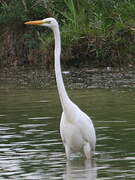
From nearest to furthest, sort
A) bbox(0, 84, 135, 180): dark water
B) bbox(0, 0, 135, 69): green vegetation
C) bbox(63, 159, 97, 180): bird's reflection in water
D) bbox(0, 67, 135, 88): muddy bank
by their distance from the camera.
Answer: bbox(63, 159, 97, 180): bird's reflection in water, bbox(0, 84, 135, 180): dark water, bbox(0, 67, 135, 88): muddy bank, bbox(0, 0, 135, 69): green vegetation

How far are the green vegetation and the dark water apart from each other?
3695mm

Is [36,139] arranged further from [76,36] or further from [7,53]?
[7,53]

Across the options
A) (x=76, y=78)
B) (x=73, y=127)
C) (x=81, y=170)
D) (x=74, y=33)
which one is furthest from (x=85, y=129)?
(x=74, y=33)

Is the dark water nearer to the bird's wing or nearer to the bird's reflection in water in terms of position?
the bird's reflection in water

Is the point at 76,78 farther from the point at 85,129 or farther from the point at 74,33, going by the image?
the point at 85,129

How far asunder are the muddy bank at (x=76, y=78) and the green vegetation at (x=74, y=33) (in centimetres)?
53

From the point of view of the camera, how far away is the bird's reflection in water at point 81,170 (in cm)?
859

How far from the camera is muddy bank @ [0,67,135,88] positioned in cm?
1734

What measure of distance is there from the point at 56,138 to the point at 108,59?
29.9ft

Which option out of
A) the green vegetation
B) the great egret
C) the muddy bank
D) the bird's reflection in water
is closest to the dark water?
the bird's reflection in water

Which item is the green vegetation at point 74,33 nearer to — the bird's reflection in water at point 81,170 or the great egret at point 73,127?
the great egret at point 73,127

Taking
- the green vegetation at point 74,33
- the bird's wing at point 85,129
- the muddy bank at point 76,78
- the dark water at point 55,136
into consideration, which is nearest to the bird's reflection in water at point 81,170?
the dark water at point 55,136

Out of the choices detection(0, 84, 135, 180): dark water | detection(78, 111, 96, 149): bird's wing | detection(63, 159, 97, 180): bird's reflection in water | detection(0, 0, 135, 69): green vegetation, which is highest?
detection(0, 0, 135, 69): green vegetation

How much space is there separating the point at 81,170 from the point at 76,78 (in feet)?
31.2
